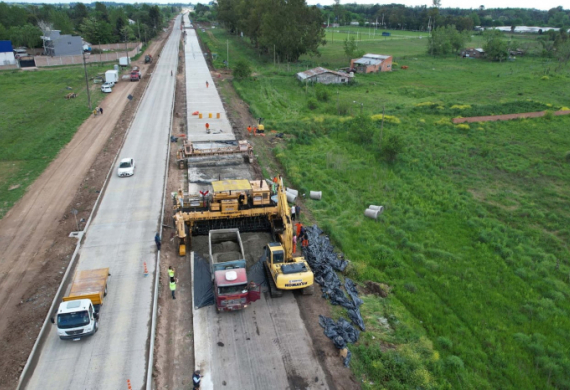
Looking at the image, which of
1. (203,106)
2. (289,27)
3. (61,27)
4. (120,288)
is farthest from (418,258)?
(61,27)

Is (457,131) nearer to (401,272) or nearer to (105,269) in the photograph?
(401,272)

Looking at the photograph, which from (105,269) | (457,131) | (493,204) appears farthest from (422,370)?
(457,131)

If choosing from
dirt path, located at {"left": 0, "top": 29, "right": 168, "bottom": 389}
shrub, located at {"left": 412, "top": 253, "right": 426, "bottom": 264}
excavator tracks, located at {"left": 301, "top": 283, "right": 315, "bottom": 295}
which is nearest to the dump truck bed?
dirt path, located at {"left": 0, "top": 29, "right": 168, "bottom": 389}

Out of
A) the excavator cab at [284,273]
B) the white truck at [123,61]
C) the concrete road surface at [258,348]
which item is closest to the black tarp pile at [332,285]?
the concrete road surface at [258,348]

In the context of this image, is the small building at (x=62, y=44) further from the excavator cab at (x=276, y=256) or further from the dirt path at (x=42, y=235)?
the excavator cab at (x=276, y=256)

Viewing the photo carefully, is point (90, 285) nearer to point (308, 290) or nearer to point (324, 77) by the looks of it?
point (308, 290)

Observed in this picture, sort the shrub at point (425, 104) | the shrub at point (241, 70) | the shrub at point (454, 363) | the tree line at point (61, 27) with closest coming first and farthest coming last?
the shrub at point (454, 363)
the shrub at point (425, 104)
the shrub at point (241, 70)
the tree line at point (61, 27)
